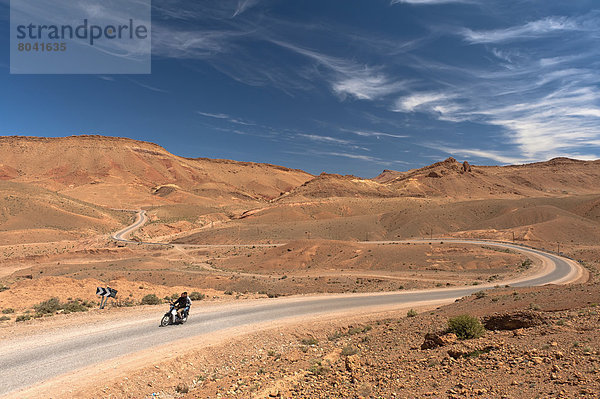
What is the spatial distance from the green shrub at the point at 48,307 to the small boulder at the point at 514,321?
18.3 m

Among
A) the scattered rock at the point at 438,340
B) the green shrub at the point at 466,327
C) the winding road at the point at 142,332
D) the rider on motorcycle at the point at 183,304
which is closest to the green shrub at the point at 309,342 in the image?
the winding road at the point at 142,332

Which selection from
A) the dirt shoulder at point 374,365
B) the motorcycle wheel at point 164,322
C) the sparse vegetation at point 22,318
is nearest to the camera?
the dirt shoulder at point 374,365

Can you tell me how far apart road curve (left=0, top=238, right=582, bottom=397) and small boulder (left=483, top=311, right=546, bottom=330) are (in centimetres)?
875

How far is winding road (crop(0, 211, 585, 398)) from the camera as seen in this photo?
972cm

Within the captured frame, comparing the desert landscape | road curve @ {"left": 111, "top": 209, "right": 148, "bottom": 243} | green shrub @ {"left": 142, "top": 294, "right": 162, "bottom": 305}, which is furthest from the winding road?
road curve @ {"left": 111, "top": 209, "right": 148, "bottom": 243}

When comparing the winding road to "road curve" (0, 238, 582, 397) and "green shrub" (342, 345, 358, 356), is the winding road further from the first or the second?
"green shrub" (342, 345, 358, 356)

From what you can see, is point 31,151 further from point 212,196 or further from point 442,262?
point 442,262

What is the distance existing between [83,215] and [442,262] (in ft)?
261

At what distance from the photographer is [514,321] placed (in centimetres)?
1002

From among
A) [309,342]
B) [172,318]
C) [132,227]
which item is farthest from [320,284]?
[132,227]

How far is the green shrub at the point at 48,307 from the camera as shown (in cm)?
1558

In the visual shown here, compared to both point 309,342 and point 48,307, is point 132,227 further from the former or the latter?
point 309,342

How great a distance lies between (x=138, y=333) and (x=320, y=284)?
62.6 ft

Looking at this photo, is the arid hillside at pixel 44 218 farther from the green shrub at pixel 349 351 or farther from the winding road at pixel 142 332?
the green shrub at pixel 349 351
